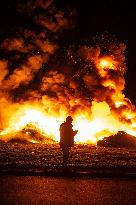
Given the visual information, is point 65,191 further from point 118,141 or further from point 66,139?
point 118,141

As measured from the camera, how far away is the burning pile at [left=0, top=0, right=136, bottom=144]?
40.3 metres

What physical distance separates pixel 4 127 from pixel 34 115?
3305 mm

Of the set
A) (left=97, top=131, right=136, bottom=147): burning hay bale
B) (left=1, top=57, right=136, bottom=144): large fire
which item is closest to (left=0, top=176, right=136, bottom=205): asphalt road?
(left=97, top=131, right=136, bottom=147): burning hay bale

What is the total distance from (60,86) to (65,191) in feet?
104

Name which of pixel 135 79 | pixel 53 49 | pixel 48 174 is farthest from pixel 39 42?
pixel 48 174

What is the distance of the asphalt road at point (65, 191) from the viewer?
9.53 m

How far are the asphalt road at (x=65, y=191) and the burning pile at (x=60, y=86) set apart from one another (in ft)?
87.4

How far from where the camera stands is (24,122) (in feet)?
133

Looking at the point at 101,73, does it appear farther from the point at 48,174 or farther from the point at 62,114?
the point at 48,174

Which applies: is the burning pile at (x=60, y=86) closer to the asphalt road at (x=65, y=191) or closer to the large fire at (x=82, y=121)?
the large fire at (x=82, y=121)

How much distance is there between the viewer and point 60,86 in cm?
4212

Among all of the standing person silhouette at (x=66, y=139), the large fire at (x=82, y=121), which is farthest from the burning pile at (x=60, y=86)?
the standing person silhouette at (x=66, y=139)

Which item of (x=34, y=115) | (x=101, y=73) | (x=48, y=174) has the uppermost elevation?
(x=101, y=73)

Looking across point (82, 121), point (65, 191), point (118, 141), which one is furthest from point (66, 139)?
point (82, 121)
